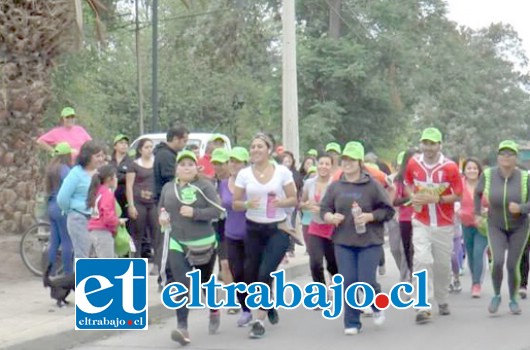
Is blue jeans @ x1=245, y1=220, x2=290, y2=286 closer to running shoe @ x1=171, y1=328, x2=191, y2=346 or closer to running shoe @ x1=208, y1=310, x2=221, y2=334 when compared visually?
running shoe @ x1=208, y1=310, x2=221, y2=334

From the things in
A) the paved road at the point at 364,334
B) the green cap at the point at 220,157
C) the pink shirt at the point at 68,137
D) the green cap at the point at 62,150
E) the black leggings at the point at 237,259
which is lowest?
the paved road at the point at 364,334

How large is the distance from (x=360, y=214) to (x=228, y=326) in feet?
6.80

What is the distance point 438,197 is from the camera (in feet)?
38.1

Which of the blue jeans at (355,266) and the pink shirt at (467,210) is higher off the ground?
the pink shirt at (467,210)

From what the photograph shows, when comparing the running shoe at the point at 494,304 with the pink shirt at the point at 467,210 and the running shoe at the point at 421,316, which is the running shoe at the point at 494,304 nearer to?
the running shoe at the point at 421,316

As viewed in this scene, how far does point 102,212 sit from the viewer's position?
11.8m

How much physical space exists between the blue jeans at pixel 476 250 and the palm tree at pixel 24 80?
5.97m

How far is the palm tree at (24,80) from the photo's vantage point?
14953mm

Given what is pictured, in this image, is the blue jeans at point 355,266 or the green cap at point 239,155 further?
the green cap at point 239,155

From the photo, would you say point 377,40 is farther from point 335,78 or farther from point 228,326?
point 228,326

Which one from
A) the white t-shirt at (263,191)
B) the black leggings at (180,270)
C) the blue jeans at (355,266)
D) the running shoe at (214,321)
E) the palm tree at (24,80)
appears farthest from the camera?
the palm tree at (24,80)

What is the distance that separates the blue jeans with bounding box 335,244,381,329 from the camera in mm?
10766

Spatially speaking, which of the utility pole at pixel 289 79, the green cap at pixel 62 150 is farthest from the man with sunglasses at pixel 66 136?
the utility pole at pixel 289 79

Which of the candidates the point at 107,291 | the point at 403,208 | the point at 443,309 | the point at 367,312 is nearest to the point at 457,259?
the point at 403,208
